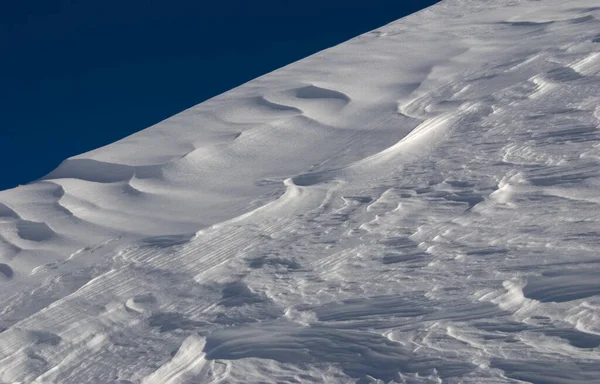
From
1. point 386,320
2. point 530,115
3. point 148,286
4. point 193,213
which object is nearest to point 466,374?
point 386,320

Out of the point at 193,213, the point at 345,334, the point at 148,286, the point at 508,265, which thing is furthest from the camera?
the point at 193,213

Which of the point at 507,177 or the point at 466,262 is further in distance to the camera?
the point at 507,177

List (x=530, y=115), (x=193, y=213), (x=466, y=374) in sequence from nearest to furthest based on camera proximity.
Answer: (x=466, y=374)
(x=193, y=213)
(x=530, y=115)

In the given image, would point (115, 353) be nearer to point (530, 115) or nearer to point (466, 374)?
point (466, 374)

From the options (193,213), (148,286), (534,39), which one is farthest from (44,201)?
(534,39)

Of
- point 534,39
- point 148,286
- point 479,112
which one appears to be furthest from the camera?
point 534,39

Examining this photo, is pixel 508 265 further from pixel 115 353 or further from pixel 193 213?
pixel 193 213
